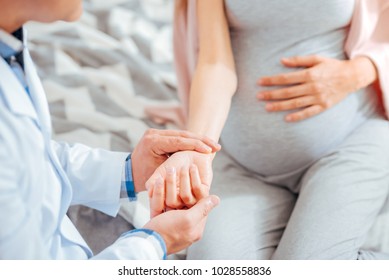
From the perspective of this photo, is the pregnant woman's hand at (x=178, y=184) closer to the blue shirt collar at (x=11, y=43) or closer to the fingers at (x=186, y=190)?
the fingers at (x=186, y=190)

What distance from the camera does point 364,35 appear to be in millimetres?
1183

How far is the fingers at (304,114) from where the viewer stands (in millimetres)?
1147

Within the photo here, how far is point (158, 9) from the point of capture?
1.94 m

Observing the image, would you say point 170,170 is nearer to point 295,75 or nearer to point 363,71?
point 295,75

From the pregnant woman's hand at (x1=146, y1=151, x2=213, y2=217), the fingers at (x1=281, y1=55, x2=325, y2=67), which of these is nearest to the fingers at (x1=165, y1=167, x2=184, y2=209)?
the pregnant woman's hand at (x1=146, y1=151, x2=213, y2=217)

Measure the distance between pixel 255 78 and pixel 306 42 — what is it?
14cm

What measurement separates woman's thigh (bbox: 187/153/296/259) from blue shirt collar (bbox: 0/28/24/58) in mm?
537

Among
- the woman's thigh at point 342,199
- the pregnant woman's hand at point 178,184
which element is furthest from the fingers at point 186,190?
the woman's thigh at point 342,199

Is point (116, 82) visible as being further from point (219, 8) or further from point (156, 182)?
point (156, 182)

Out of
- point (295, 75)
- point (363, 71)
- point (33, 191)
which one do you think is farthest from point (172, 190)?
point (363, 71)

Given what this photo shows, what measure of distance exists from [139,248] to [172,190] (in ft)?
0.41

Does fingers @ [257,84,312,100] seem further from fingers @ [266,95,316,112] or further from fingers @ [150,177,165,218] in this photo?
fingers @ [150,177,165,218]

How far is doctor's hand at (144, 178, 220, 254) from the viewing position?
83cm
